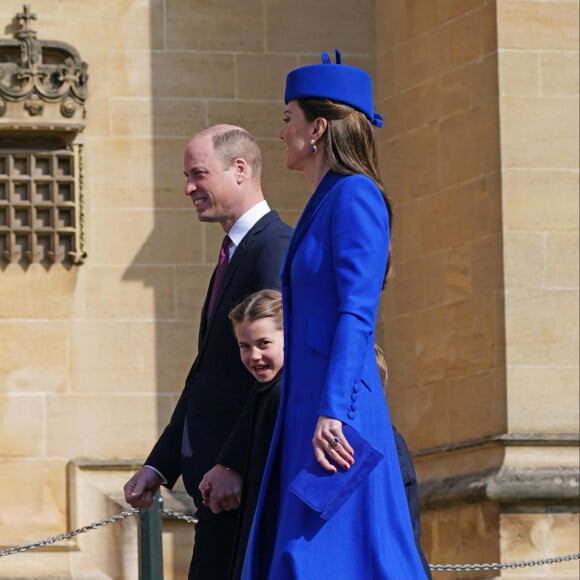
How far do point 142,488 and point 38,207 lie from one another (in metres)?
4.37

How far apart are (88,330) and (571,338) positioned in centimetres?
233

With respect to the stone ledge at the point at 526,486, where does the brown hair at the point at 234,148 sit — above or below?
above

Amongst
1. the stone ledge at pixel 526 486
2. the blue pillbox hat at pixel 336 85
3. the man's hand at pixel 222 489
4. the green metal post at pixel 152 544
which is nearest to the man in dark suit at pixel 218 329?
the man's hand at pixel 222 489

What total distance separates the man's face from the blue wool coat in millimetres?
770

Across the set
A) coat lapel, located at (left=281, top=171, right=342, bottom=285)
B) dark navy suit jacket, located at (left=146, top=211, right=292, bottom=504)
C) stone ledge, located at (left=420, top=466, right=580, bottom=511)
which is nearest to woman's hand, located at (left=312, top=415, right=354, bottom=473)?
coat lapel, located at (left=281, top=171, right=342, bottom=285)

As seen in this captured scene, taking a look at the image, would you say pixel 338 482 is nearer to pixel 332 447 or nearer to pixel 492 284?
pixel 332 447

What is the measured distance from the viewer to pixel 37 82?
9.33m

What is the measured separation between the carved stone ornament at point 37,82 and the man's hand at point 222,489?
4.78 m

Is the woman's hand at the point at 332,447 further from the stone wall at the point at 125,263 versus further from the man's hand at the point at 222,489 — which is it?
the stone wall at the point at 125,263

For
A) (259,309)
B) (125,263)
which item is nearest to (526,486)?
(125,263)

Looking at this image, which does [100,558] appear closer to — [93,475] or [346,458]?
[93,475]

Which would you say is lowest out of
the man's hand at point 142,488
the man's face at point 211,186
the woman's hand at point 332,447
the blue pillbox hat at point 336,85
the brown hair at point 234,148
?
the man's hand at point 142,488

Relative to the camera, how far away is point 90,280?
30.8 ft

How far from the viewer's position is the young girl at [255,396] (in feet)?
15.3
